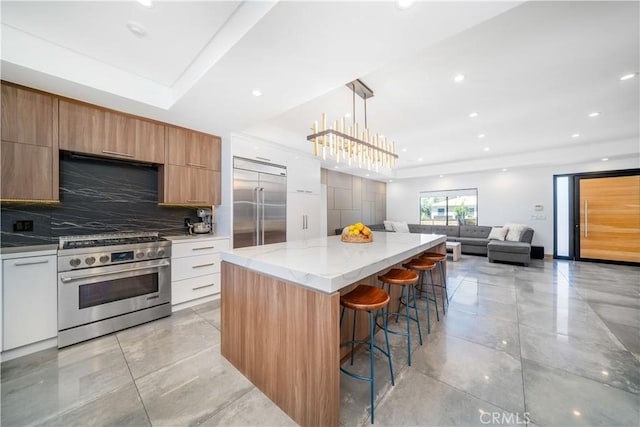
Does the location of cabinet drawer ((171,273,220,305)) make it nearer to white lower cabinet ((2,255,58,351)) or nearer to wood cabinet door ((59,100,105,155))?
white lower cabinet ((2,255,58,351))

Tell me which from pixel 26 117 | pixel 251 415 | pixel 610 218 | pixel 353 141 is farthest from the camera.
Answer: pixel 610 218

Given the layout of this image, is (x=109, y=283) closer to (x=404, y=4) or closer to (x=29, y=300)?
(x=29, y=300)

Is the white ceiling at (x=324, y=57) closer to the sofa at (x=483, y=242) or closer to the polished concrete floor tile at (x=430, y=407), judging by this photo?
the polished concrete floor tile at (x=430, y=407)

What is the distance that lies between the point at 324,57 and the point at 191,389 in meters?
2.62

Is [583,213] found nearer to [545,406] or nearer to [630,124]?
[630,124]

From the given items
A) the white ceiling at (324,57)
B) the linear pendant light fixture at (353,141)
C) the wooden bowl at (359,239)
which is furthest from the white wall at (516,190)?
the wooden bowl at (359,239)

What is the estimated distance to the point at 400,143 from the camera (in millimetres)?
5078

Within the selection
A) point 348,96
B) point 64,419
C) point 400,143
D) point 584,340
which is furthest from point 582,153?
point 64,419

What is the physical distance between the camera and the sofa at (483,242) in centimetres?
518

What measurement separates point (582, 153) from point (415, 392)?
6.77m

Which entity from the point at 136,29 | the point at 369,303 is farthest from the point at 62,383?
the point at 136,29

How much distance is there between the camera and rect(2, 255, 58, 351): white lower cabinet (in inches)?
75.3

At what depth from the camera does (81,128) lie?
2.41 m

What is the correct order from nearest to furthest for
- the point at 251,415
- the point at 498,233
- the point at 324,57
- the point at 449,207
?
the point at 251,415
the point at 324,57
the point at 498,233
the point at 449,207
